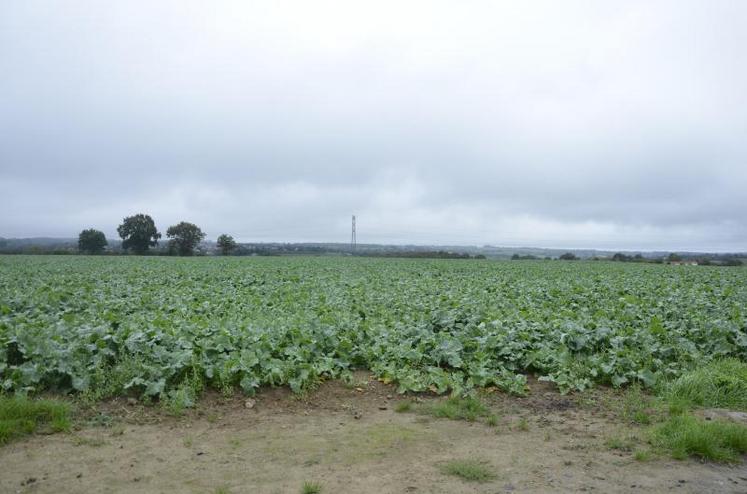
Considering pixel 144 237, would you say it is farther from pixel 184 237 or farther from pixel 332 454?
pixel 332 454

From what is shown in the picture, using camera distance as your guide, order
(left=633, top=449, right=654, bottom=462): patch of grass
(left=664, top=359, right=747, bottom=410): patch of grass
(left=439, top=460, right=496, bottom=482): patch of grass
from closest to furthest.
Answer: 1. (left=439, top=460, right=496, bottom=482): patch of grass
2. (left=633, top=449, right=654, bottom=462): patch of grass
3. (left=664, top=359, right=747, bottom=410): patch of grass

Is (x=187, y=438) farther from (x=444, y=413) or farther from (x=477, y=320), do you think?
(x=477, y=320)

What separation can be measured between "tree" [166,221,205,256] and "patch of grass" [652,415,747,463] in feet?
317

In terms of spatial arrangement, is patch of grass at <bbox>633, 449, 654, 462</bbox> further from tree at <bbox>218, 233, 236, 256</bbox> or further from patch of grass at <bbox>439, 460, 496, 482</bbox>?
tree at <bbox>218, 233, 236, 256</bbox>

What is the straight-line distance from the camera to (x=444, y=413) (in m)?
5.67

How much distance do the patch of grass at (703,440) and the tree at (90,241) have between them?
101419 mm

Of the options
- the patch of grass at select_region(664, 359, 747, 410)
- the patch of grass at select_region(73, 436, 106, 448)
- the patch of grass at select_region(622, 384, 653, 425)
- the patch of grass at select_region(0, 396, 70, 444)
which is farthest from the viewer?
the patch of grass at select_region(664, 359, 747, 410)

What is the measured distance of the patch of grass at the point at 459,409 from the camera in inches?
221

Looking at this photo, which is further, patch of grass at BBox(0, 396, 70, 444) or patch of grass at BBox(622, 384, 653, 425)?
patch of grass at BBox(622, 384, 653, 425)

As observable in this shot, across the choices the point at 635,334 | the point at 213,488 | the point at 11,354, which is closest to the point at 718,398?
the point at 635,334

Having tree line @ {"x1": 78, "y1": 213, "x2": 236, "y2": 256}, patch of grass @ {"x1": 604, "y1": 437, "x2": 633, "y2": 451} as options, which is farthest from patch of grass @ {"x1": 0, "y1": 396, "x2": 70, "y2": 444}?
tree line @ {"x1": 78, "y1": 213, "x2": 236, "y2": 256}

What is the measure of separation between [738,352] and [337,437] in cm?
807

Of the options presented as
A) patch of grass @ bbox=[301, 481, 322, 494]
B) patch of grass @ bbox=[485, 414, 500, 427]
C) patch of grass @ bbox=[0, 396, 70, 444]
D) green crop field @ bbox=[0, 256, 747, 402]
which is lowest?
patch of grass @ bbox=[485, 414, 500, 427]

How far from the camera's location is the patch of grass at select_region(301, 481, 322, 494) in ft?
12.4
